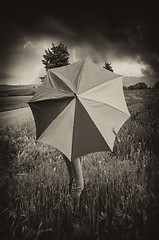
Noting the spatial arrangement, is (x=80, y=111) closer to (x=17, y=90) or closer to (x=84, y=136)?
(x=84, y=136)

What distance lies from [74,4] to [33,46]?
956mm

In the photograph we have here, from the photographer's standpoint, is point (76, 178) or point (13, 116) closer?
point (76, 178)

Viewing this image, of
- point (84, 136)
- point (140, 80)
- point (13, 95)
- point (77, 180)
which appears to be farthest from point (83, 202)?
point (140, 80)

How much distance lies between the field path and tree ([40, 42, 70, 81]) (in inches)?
22.6

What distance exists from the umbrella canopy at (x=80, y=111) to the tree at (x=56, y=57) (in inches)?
73.4

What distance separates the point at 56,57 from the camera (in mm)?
3223

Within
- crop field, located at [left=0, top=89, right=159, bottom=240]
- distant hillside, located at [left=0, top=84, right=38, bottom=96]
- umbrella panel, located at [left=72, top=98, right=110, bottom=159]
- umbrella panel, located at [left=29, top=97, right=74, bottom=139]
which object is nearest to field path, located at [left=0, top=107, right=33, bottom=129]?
distant hillside, located at [left=0, top=84, right=38, bottom=96]

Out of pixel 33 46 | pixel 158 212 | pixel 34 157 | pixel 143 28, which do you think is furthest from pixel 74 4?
pixel 158 212

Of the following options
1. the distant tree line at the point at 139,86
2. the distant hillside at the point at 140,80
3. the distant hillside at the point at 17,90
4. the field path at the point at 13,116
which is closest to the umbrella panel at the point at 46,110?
the field path at the point at 13,116

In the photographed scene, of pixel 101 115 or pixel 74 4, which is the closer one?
pixel 101 115

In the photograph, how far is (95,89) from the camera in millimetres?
1151

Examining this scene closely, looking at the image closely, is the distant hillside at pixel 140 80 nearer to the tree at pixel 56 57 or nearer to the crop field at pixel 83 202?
the tree at pixel 56 57

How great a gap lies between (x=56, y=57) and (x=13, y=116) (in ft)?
3.59

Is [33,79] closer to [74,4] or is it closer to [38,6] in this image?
[38,6]
